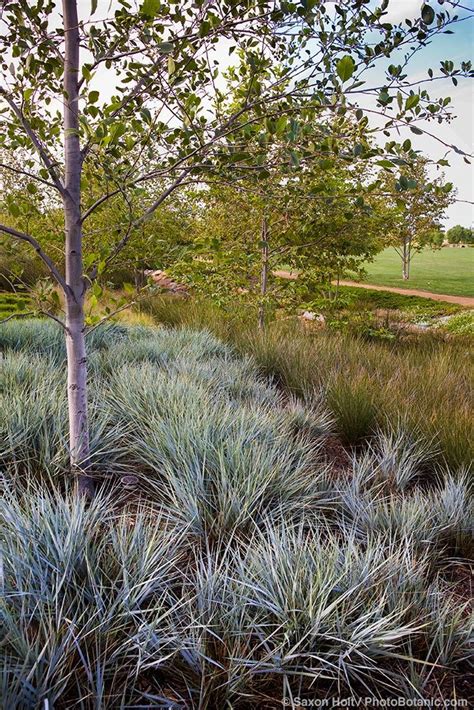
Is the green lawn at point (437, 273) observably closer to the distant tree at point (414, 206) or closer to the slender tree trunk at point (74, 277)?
the distant tree at point (414, 206)

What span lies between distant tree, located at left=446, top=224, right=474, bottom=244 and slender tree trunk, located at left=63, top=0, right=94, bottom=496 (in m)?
22.4

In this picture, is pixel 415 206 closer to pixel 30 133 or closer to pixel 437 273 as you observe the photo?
pixel 30 133

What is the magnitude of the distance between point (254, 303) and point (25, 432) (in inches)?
179

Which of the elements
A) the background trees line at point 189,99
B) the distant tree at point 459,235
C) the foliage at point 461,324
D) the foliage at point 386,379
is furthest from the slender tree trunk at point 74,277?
the distant tree at point 459,235

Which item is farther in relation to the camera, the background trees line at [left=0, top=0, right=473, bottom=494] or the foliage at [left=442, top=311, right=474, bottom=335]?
the foliage at [left=442, top=311, right=474, bottom=335]

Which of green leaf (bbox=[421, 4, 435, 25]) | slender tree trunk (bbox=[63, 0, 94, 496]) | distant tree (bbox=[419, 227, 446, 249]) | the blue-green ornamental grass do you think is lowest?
the blue-green ornamental grass

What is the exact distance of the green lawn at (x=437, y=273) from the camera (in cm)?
2209

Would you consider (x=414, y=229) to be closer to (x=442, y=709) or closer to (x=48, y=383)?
(x=48, y=383)

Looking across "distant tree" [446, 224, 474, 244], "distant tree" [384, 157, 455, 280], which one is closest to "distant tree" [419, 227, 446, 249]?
"distant tree" [384, 157, 455, 280]

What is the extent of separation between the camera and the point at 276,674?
1306 millimetres

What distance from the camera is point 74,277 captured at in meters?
2.12

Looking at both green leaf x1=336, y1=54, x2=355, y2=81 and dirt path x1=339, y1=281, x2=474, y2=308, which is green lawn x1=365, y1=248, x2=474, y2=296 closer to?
dirt path x1=339, y1=281, x2=474, y2=308

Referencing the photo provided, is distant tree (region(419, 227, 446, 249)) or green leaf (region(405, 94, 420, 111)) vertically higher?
distant tree (region(419, 227, 446, 249))

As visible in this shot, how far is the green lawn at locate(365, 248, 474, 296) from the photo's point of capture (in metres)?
22.1
